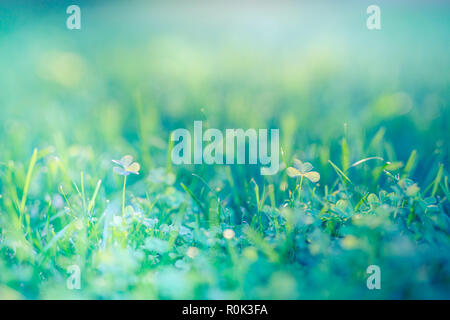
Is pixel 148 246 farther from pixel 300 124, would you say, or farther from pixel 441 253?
pixel 300 124

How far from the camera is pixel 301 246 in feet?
4.02

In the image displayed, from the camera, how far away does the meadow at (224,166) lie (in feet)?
3.72

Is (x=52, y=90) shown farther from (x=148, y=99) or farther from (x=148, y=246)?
(x=148, y=246)

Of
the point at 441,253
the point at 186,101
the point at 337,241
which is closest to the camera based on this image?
the point at 441,253

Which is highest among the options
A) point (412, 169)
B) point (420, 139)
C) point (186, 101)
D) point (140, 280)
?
point (186, 101)

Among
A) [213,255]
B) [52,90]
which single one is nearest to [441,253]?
[213,255]

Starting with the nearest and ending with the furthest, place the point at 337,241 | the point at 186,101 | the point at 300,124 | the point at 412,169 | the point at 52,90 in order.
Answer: the point at 337,241 < the point at 412,169 < the point at 300,124 < the point at 186,101 < the point at 52,90

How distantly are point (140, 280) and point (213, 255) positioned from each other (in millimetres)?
240

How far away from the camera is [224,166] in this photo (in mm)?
1718

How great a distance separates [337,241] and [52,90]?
6.98ft

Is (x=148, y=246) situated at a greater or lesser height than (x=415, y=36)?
lesser

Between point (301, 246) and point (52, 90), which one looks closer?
point (301, 246)

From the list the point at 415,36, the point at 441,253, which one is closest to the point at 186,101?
the point at 441,253

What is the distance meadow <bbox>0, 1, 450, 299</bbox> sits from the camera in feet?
3.72
